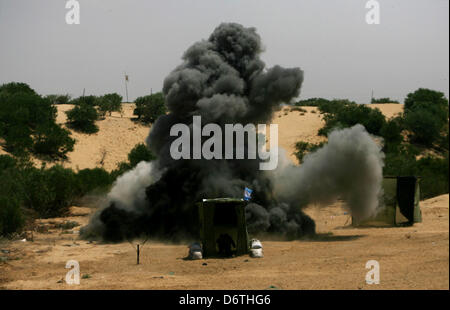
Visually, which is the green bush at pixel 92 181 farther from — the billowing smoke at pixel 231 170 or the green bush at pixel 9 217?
the green bush at pixel 9 217

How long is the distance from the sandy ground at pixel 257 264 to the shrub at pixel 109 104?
1773 inches

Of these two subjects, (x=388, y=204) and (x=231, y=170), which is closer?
(x=231, y=170)

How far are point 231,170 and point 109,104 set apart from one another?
45739 millimetres

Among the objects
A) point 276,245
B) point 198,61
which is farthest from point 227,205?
point 198,61

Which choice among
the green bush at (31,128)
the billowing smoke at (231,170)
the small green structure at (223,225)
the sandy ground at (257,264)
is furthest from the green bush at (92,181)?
the small green structure at (223,225)

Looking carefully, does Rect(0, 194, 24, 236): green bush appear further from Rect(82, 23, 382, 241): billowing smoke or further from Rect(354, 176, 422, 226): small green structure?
Rect(354, 176, 422, 226): small green structure

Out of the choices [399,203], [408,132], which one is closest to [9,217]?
[399,203]

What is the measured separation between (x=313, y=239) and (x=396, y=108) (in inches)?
2138

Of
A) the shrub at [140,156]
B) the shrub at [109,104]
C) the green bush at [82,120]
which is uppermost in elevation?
the shrub at [109,104]

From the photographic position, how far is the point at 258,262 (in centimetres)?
1509

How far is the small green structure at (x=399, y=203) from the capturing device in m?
22.6

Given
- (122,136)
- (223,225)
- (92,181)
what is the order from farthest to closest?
(122,136), (92,181), (223,225)

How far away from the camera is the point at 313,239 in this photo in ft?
66.4

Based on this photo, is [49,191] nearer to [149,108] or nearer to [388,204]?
[388,204]
